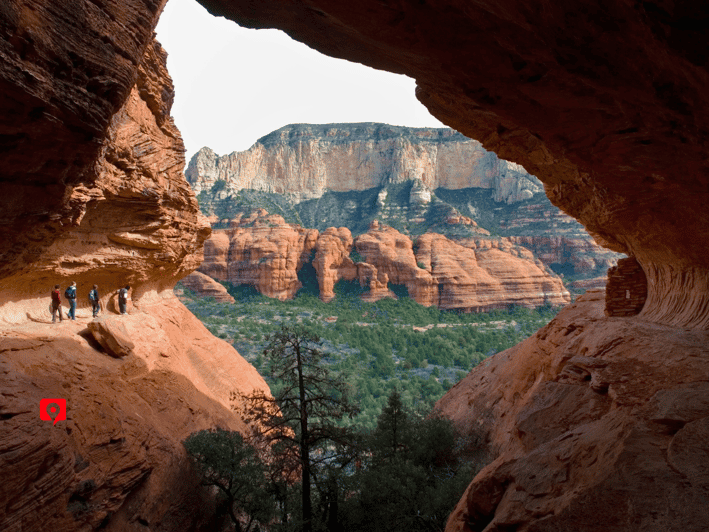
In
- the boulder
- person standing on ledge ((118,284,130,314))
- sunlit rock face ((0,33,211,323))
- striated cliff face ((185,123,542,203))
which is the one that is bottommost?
the boulder

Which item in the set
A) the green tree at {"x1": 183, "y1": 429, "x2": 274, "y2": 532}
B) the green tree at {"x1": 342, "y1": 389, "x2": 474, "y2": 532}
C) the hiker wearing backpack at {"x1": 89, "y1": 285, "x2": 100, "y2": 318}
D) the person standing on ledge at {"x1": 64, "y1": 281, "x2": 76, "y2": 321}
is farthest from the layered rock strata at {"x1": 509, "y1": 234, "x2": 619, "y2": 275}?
the person standing on ledge at {"x1": 64, "y1": 281, "x2": 76, "y2": 321}

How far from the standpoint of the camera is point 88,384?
9.53m

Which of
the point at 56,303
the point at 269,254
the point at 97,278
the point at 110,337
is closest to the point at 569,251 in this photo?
the point at 269,254

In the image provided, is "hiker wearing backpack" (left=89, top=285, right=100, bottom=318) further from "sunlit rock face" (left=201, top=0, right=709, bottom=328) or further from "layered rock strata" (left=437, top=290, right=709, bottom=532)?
"layered rock strata" (left=437, top=290, right=709, bottom=532)

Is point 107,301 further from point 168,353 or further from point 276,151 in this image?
point 276,151

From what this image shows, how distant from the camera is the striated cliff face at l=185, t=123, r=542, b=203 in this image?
100 m

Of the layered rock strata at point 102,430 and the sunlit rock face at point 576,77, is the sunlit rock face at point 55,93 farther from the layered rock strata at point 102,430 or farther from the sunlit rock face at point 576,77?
the layered rock strata at point 102,430

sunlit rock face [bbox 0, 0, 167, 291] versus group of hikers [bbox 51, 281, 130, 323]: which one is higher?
sunlit rock face [bbox 0, 0, 167, 291]

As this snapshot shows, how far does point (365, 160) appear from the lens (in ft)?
344

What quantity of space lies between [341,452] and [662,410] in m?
8.23

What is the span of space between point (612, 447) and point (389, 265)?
213 feet

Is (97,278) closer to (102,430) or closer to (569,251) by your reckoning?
(102,430)

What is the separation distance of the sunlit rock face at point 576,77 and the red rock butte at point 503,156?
35 millimetres

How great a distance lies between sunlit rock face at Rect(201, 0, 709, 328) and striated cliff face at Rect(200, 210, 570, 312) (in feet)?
192
